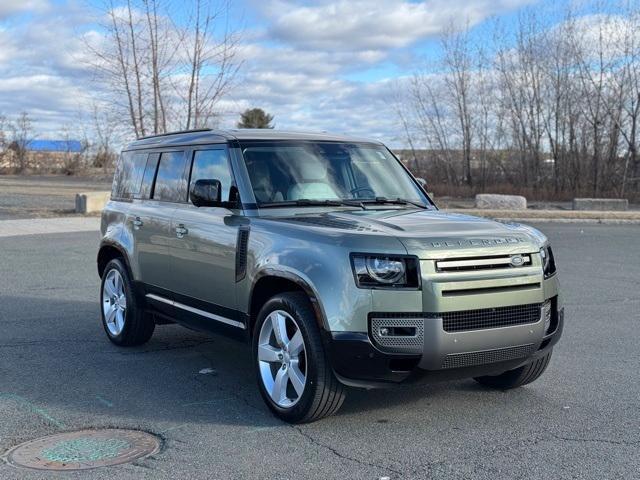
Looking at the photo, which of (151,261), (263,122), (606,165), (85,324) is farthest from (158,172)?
(263,122)

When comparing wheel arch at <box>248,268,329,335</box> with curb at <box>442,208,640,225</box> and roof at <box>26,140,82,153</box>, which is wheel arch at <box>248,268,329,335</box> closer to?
curb at <box>442,208,640,225</box>

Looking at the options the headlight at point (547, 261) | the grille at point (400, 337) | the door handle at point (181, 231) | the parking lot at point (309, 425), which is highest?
the door handle at point (181, 231)

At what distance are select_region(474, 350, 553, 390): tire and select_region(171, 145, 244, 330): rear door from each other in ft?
6.41

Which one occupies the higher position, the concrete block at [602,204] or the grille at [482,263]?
the grille at [482,263]

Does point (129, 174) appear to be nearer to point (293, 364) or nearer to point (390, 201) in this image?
point (390, 201)

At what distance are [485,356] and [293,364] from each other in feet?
4.02

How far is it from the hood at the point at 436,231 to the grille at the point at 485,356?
0.61 meters

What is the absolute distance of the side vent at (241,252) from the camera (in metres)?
5.38

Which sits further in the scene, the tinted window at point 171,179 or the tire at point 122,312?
the tire at point 122,312

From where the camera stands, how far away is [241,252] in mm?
5414

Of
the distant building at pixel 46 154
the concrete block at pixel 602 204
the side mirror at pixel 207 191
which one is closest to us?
the side mirror at pixel 207 191

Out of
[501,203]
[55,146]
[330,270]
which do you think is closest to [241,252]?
[330,270]

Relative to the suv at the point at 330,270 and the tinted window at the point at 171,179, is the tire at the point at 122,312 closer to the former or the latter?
the suv at the point at 330,270

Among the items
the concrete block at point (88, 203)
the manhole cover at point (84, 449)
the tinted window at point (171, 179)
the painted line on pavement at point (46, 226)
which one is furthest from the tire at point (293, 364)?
the concrete block at point (88, 203)
